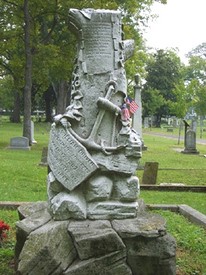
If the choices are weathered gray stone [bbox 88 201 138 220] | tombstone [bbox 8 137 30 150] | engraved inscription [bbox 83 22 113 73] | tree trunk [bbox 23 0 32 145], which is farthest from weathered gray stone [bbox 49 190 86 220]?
tree trunk [bbox 23 0 32 145]

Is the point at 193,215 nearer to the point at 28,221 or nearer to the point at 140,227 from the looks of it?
the point at 140,227

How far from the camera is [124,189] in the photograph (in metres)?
5.88

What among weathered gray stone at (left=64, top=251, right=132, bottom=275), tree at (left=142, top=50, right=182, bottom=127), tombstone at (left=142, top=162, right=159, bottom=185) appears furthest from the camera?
tree at (left=142, top=50, right=182, bottom=127)

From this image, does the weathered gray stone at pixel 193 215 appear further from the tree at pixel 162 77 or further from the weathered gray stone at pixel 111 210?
the tree at pixel 162 77

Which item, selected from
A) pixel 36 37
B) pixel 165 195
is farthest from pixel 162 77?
pixel 165 195

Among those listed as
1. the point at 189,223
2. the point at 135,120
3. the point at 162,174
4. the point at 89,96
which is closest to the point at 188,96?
the point at 135,120

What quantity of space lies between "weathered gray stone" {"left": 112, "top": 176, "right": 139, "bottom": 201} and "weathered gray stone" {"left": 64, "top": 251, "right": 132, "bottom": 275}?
2.69 ft

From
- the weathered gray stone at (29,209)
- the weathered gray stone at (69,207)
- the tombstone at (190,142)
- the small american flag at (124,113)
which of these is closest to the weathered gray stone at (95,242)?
the weathered gray stone at (69,207)

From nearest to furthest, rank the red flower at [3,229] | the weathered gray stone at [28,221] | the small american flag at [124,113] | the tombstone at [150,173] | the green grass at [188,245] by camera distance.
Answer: the weathered gray stone at [28,221]
the small american flag at [124,113]
the green grass at [188,245]
the red flower at [3,229]
the tombstone at [150,173]

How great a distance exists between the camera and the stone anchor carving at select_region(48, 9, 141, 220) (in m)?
5.72

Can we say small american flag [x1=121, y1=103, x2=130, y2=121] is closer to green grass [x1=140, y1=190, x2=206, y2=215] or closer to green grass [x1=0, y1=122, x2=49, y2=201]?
green grass [x1=140, y1=190, x2=206, y2=215]

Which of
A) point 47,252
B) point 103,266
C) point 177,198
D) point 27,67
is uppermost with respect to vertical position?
point 27,67

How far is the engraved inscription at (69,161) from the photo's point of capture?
224 inches

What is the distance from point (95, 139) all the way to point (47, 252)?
5.11 feet
